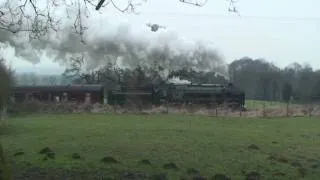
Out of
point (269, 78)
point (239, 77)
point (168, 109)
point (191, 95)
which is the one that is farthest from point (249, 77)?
point (168, 109)

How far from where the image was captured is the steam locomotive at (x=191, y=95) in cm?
5075

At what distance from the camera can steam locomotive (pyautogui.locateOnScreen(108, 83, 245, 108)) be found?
167ft

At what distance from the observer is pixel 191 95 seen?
50750 mm

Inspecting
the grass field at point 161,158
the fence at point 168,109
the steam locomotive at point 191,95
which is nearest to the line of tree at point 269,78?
the steam locomotive at point 191,95

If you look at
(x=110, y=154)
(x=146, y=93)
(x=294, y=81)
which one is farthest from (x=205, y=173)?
(x=294, y=81)

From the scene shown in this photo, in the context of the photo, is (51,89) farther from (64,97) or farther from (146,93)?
(146,93)

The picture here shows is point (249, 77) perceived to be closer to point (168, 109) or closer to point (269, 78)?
point (269, 78)

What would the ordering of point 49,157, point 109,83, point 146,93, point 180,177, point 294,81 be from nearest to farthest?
point 180,177, point 49,157, point 146,93, point 109,83, point 294,81

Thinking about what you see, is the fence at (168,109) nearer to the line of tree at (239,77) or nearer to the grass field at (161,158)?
the line of tree at (239,77)

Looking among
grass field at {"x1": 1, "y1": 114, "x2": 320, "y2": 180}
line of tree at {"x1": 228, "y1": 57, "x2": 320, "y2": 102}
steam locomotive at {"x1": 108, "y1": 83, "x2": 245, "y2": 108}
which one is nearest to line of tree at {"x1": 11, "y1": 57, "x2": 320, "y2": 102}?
line of tree at {"x1": 228, "y1": 57, "x2": 320, "y2": 102}

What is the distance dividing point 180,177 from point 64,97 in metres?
43.8

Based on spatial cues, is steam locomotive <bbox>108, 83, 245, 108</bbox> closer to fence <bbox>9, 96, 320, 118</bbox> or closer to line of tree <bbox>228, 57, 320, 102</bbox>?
fence <bbox>9, 96, 320, 118</bbox>

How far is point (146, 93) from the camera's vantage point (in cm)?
5231

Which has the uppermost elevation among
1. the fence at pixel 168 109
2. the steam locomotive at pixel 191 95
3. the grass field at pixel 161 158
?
the steam locomotive at pixel 191 95
